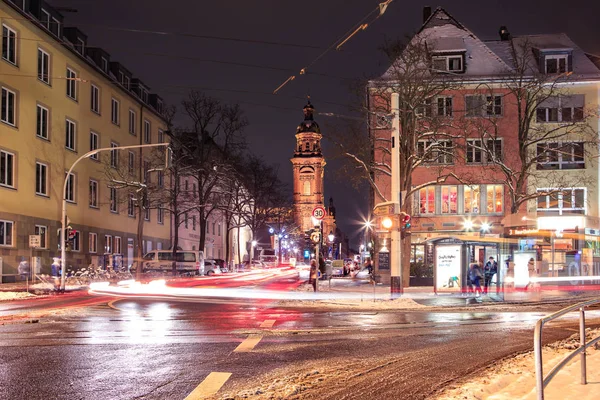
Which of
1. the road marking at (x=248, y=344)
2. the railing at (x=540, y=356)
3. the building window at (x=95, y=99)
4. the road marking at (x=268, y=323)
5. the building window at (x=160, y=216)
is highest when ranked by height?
the building window at (x=95, y=99)

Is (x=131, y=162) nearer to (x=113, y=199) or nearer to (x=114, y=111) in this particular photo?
(x=113, y=199)

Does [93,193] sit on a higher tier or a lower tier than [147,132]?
lower

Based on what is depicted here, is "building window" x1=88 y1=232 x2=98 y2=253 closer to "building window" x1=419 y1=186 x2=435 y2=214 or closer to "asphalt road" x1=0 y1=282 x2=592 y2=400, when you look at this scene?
"building window" x1=419 y1=186 x2=435 y2=214

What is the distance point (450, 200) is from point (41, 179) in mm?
26411

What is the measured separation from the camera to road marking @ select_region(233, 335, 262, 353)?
11250 millimetres

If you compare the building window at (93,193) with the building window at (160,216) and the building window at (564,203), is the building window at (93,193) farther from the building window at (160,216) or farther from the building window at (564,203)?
the building window at (564,203)

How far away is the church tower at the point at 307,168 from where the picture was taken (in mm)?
140750

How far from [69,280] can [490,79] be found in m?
29.8

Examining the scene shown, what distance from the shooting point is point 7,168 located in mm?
36062

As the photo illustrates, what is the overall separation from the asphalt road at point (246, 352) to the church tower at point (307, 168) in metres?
122

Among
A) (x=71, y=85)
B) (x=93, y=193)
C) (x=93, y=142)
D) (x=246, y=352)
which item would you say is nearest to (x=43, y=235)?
(x=93, y=193)

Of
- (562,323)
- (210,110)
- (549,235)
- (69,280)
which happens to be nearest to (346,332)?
(562,323)

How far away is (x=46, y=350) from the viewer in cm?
1102

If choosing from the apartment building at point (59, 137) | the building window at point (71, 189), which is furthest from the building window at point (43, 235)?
the building window at point (71, 189)
